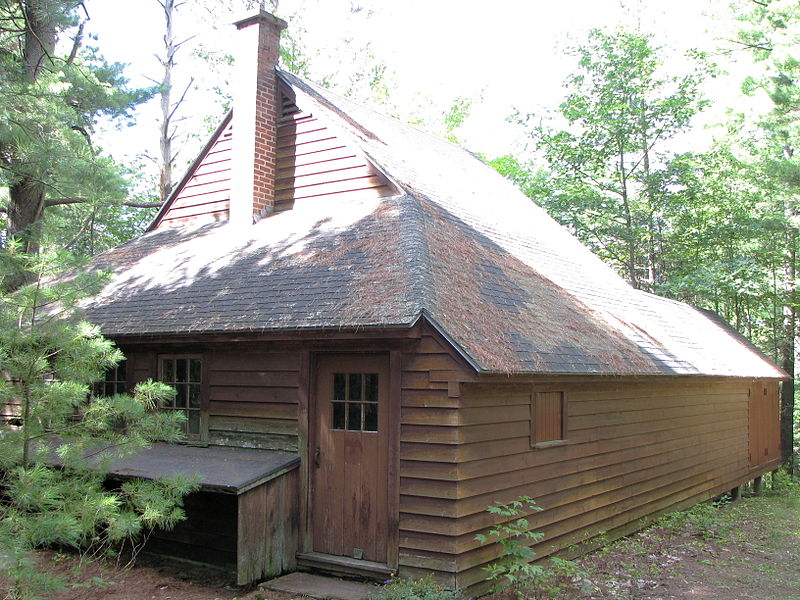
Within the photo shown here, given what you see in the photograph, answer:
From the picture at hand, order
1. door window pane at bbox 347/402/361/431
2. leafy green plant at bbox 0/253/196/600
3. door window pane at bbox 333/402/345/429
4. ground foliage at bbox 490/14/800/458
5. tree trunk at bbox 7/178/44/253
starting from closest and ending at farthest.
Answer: leafy green plant at bbox 0/253/196/600, door window pane at bbox 347/402/361/431, door window pane at bbox 333/402/345/429, tree trunk at bbox 7/178/44/253, ground foliage at bbox 490/14/800/458

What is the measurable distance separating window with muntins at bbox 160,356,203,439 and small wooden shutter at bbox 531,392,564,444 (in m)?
4.07

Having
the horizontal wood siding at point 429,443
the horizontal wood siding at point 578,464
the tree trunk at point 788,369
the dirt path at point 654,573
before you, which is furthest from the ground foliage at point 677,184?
the horizontal wood siding at point 429,443

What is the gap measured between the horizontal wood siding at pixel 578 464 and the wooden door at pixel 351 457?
1.58ft

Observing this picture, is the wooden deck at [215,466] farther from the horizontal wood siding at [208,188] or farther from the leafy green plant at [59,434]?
the horizontal wood siding at [208,188]

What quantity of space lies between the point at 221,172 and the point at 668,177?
50.9 feet

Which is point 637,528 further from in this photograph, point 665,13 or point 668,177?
point 665,13

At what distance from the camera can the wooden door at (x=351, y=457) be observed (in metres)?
7.51

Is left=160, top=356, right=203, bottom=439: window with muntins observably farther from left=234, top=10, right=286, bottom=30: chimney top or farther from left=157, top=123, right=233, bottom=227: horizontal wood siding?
left=234, top=10, right=286, bottom=30: chimney top

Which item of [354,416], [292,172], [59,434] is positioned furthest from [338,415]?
[292,172]

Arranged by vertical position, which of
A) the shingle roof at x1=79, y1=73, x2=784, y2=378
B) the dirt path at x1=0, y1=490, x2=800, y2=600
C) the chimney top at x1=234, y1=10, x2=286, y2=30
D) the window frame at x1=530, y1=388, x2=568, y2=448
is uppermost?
the chimney top at x1=234, y1=10, x2=286, y2=30

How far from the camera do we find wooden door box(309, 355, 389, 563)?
751 centimetres

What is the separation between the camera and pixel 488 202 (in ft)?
43.1

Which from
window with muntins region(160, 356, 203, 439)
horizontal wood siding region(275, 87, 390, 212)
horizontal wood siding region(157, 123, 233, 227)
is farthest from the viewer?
horizontal wood siding region(157, 123, 233, 227)

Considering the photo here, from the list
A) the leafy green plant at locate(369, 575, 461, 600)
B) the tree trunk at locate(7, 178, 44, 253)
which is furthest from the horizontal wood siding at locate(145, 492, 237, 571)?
the tree trunk at locate(7, 178, 44, 253)
